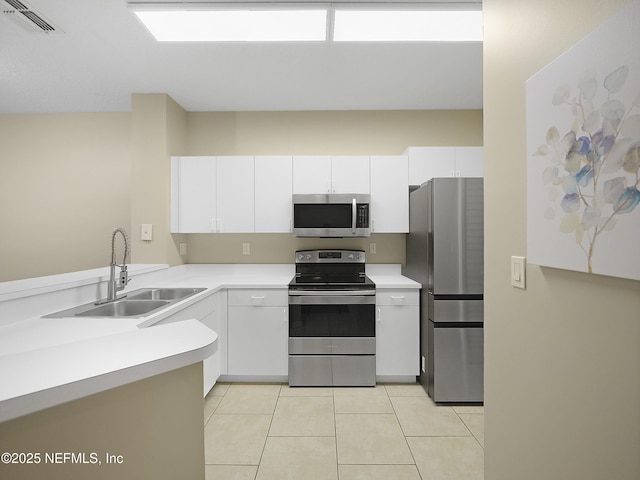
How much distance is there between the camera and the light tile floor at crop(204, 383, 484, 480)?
5.53ft

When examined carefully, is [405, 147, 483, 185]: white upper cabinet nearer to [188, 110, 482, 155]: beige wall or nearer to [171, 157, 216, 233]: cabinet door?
[188, 110, 482, 155]: beige wall

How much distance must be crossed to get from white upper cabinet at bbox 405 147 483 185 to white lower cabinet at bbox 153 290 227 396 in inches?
82.3

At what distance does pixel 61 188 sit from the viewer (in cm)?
323

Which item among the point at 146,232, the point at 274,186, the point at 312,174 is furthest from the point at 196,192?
the point at 312,174

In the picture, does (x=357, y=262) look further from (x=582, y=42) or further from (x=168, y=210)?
(x=582, y=42)

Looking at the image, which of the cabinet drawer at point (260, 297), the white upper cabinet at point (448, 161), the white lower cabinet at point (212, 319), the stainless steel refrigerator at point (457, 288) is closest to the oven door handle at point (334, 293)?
the cabinet drawer at point (260, 297)

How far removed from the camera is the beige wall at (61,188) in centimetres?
321

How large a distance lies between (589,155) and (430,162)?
2.23 meters

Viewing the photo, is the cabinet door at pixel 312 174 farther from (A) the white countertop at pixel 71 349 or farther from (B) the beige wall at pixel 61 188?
(B) the beige wall at pixel 61 188

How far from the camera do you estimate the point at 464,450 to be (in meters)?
1.85

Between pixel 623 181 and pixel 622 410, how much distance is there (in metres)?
0.50

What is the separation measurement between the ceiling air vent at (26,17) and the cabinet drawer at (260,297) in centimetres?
207

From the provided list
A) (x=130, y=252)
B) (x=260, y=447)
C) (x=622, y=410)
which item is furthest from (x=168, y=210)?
(x=622, y=410)

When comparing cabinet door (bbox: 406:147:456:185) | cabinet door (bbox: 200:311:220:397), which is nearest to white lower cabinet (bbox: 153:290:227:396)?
cabinet door (bbox: 200:311:220:397)
